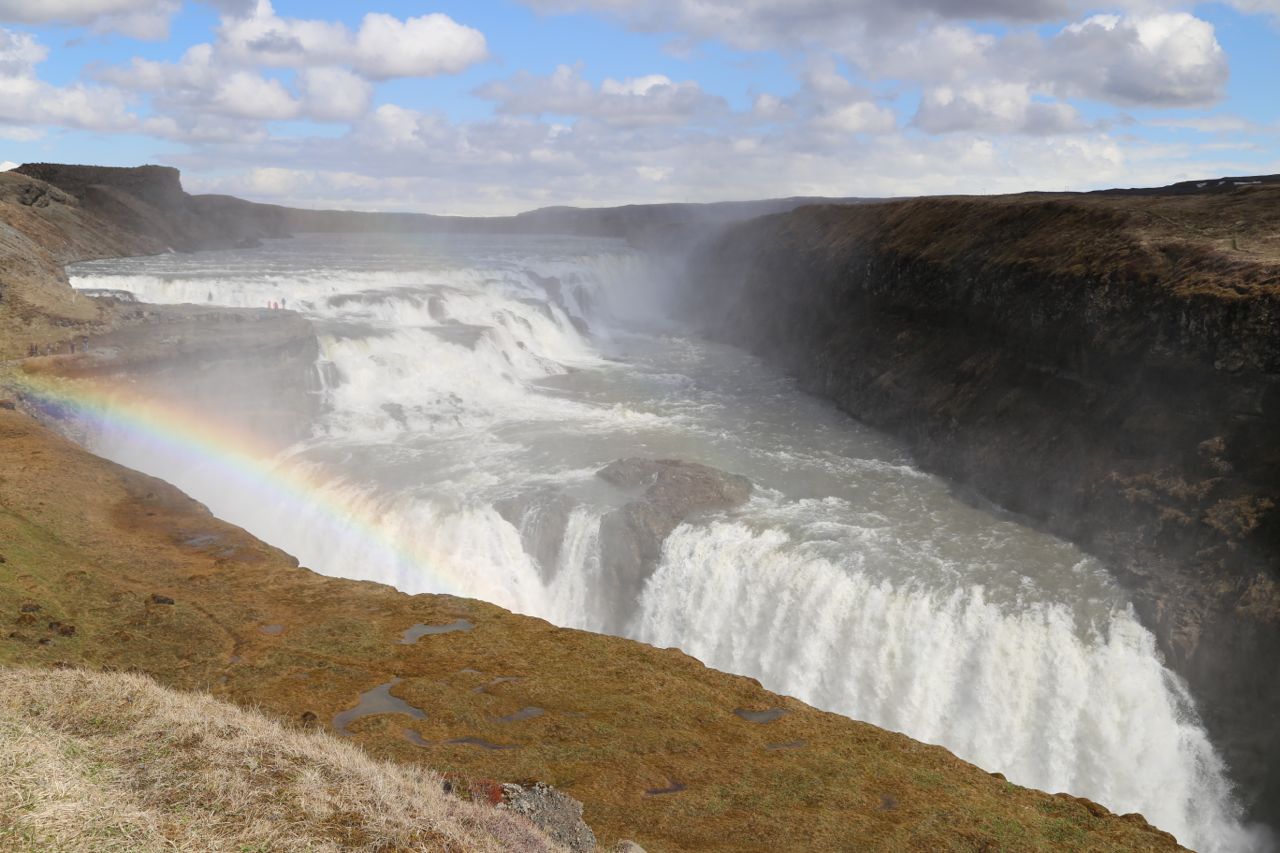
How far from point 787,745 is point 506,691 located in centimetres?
451

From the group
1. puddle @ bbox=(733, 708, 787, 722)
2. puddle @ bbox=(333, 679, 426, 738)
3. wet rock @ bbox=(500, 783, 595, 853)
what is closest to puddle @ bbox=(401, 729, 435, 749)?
puddle @ bbox=(333, 679, 426, 738)

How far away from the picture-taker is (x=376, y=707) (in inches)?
538

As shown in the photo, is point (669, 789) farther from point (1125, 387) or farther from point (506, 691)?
point (1125, 387)

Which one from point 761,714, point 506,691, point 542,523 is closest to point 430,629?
point 506,691

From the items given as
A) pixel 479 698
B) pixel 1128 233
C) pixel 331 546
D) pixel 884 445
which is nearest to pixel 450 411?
pixel 331 546

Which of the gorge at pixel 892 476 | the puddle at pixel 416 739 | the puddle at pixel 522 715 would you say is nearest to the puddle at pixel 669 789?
the gorge at pixel 892 476

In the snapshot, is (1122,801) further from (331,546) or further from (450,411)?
(450,411)

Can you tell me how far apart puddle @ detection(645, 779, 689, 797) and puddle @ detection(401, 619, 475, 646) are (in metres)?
6.11

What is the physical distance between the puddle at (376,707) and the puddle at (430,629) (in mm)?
1807

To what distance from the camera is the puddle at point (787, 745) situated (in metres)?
13.1

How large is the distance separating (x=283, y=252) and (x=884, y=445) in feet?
224

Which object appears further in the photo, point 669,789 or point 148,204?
point 148,204

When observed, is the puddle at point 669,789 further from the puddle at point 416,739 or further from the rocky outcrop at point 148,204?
the rocky outcrop at point 148,204

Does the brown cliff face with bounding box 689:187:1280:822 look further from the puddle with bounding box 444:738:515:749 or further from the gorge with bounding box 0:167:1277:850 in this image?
the puddle with bounding box 444:738:515:749
